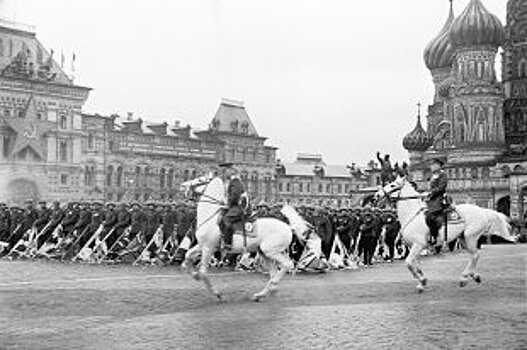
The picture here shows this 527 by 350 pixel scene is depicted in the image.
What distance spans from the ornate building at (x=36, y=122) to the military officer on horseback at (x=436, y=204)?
154 feet

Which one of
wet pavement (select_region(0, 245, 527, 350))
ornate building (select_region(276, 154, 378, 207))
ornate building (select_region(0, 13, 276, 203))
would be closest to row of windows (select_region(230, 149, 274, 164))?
ornate building (select_region(0, 13, 276, 203))

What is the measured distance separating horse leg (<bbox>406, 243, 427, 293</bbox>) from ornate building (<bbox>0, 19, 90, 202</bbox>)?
154ft

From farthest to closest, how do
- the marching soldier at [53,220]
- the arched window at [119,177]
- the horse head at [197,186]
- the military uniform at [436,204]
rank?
1. the arched window at [119,177]
2. the marching soldier at [53,220]
3. the military uniform at [436,204]
4. the horse head at [197,186]

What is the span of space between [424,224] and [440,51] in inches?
2644

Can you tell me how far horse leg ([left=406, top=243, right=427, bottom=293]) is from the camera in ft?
47.7

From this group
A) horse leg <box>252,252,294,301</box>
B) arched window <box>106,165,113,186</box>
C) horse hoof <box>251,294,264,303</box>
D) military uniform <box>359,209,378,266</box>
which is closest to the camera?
horse hoof <box>251,294,264,303</box>

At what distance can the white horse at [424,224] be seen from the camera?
15.0 meters

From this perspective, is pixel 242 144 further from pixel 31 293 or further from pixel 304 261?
pixel 31 293

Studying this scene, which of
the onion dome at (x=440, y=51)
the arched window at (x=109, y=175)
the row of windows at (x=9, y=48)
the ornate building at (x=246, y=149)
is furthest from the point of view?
the ornate building at (x=246, y=149)

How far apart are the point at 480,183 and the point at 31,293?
52228 millimetres

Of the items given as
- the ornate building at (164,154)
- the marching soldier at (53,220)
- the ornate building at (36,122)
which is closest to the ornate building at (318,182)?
the ornate building at (164,154)

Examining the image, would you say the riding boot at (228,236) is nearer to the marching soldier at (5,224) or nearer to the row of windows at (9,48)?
the marching soldier at (5,224)

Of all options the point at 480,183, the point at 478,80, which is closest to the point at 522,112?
the point at 478,80

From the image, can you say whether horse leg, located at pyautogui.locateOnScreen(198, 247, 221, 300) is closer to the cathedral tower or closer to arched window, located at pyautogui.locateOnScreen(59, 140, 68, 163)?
arched window, located at pyautogui.locateOnScreen(59, 140, 68, 163)
